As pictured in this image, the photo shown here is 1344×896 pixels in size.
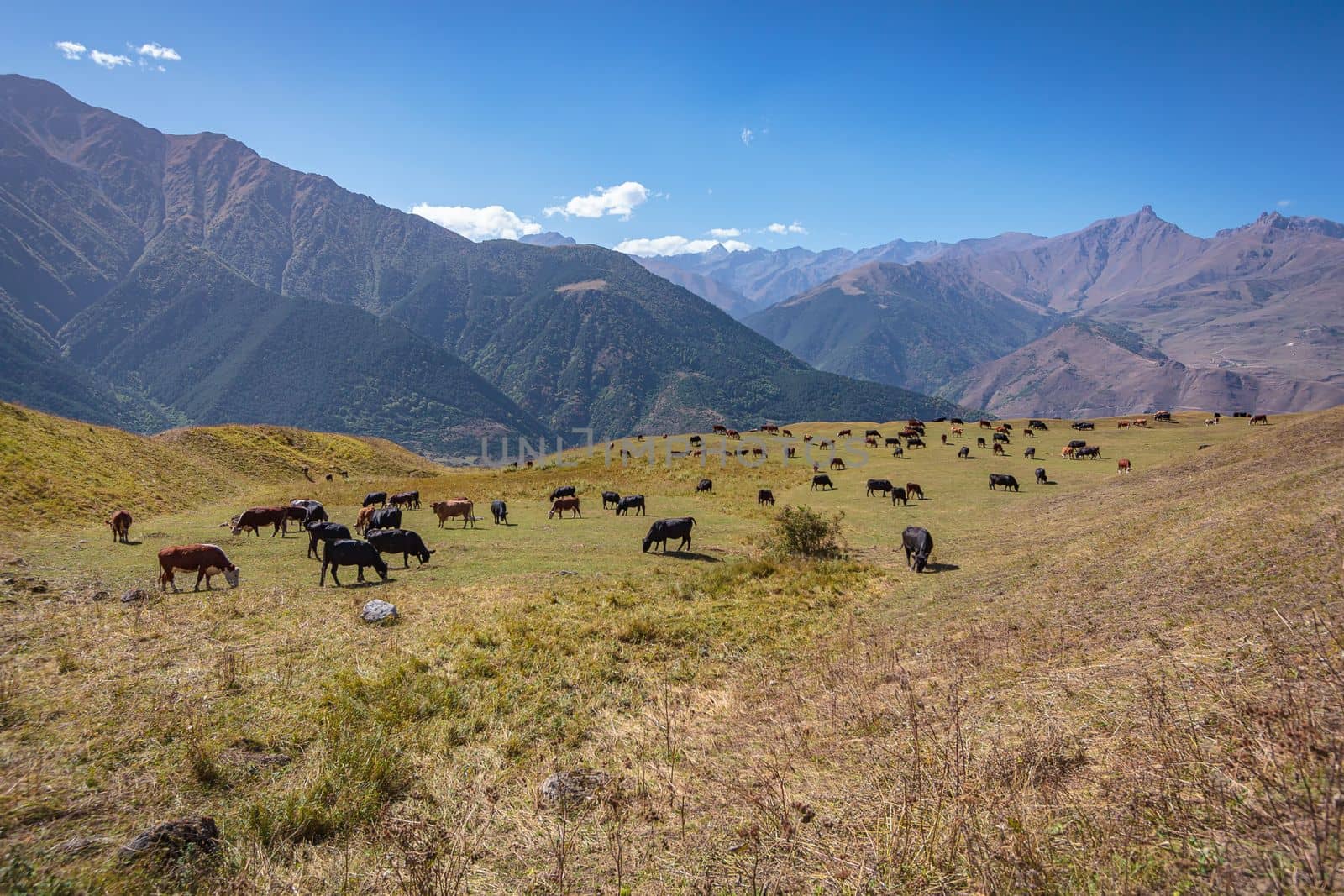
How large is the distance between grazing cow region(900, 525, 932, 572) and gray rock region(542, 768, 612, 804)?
1708cm

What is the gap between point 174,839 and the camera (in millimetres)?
5613

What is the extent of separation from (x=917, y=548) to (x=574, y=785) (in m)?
18.2

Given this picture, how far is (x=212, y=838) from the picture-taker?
19.2ft

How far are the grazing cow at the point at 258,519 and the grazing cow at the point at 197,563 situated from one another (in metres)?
11.5

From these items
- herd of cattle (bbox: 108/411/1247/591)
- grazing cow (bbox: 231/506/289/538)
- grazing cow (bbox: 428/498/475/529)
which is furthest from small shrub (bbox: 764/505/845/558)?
grazing cow (bbox: 231/506/289/538)

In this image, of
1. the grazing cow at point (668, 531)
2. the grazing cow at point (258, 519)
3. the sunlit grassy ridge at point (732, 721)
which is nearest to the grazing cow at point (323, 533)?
the grazing cow at point (258, 519)

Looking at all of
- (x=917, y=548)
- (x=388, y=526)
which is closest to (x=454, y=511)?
(x=388, y=526)

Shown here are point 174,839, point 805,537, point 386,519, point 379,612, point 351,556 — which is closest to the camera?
point 174,839

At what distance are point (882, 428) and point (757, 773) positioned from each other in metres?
77.4

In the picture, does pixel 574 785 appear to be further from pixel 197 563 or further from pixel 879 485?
pixel 879 485

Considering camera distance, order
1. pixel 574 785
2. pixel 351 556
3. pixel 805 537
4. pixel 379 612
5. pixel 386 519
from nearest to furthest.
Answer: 1. pixel 574 785
2. pixel 379 612
3. pixel 351 556
4. pixel 805 537
5. pixel 386 519

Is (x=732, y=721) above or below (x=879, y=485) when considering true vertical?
below

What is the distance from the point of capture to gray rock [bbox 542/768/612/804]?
283 inches

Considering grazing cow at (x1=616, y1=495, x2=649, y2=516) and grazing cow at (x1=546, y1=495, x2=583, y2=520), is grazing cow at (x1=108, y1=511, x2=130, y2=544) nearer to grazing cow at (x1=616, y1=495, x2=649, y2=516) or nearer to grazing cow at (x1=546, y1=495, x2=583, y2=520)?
grazing cow at (x1=546, y1=495, x2=583, y2=520)
